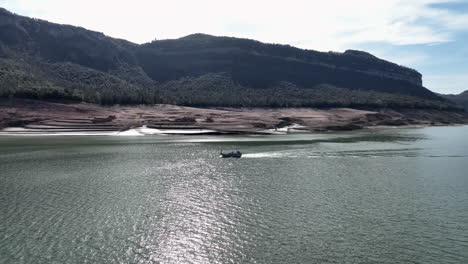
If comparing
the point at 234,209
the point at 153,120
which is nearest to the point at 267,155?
the point at 234,209

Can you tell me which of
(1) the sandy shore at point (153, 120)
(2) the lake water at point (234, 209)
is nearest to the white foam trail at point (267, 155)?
(2) the lake water at point (234, 209)

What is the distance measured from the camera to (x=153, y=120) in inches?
4665

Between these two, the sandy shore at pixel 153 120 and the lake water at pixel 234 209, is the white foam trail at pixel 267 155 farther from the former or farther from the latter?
the sandy shore at pixel 153 120

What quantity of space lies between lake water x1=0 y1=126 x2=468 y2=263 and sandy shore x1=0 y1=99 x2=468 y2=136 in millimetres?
43895

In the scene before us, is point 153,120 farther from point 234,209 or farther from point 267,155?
point 234,209

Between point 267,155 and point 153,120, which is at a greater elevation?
point 153,120

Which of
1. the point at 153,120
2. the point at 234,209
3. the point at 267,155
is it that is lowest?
the point at 234,209

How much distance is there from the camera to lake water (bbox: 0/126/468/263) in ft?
82.9

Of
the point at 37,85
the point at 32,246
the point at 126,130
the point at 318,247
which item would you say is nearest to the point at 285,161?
the point at 318,247

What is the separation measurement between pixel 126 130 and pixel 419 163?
245 feet

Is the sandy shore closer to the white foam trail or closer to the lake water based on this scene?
the white foam trail

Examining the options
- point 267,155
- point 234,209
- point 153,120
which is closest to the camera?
point 234,209

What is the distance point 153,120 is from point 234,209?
8756 centimetres

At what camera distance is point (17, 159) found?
6253 cm
